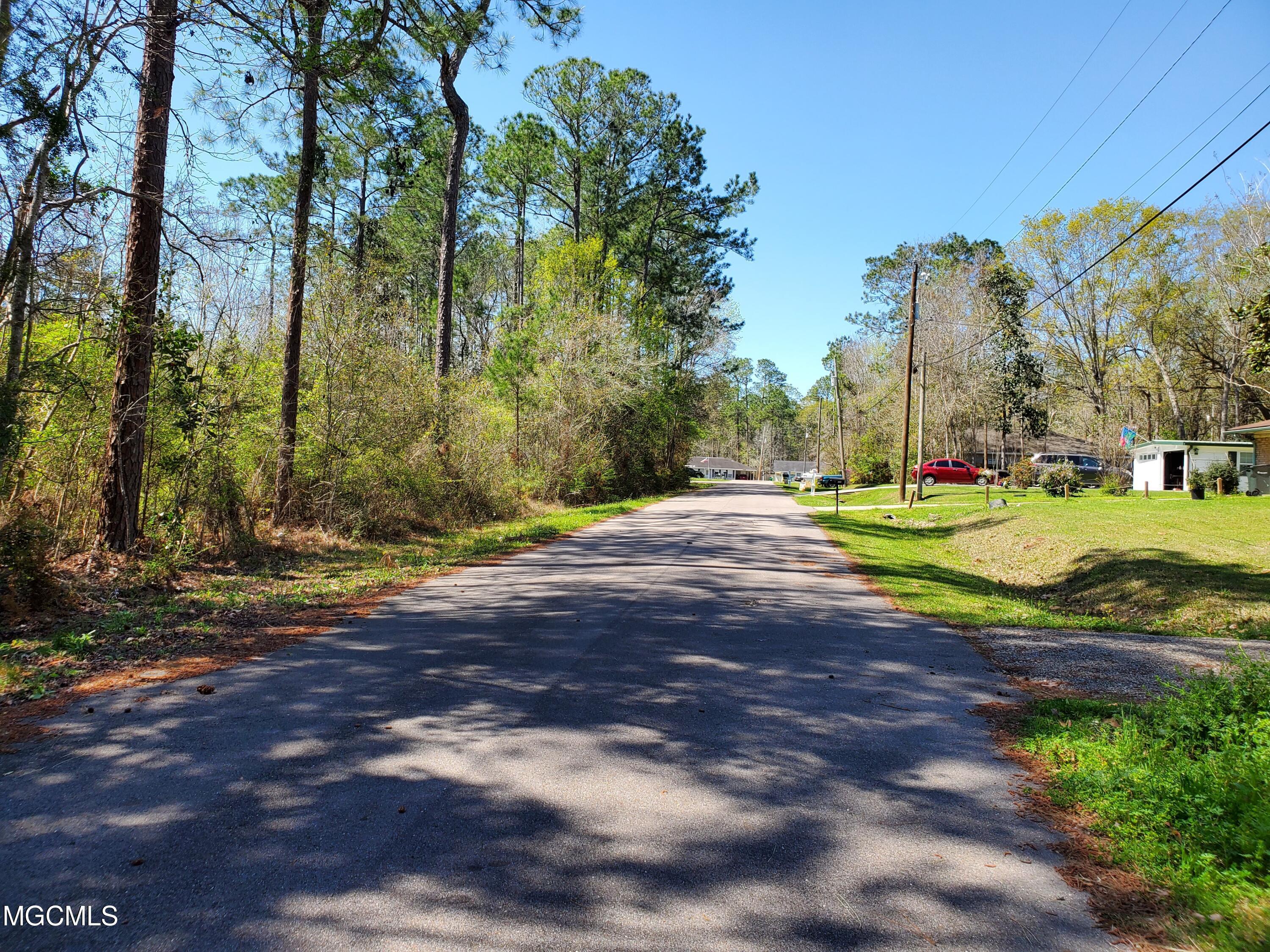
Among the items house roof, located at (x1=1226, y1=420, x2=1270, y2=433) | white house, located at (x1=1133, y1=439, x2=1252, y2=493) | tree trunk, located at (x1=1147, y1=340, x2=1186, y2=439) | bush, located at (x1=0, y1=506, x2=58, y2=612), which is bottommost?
bush, located at (x1=0, y1=506, x2=58, y2=612)

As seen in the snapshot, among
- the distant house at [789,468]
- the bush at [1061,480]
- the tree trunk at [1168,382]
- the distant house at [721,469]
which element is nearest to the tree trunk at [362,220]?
the bush at [1061,480]

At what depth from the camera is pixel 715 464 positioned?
118688 millimetres

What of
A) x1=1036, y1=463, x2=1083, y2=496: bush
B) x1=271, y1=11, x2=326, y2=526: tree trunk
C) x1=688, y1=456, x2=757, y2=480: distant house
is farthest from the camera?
x1=688, y1=456, x2=757, y2=480: distant house

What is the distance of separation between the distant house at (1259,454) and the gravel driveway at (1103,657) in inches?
961

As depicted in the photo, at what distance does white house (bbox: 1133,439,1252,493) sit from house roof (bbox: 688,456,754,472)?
82.0m

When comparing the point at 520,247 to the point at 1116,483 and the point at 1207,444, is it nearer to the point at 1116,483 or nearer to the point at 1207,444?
the point at 1116,483

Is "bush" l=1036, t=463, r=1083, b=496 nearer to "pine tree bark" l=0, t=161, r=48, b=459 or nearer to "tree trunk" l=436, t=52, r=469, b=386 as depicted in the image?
"tree trunk" l=436, t=52, r=469, b=386

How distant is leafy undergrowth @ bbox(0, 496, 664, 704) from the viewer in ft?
19.1

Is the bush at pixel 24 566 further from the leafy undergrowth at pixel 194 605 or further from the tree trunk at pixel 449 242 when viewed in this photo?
the tree trunk at pixel 449 242

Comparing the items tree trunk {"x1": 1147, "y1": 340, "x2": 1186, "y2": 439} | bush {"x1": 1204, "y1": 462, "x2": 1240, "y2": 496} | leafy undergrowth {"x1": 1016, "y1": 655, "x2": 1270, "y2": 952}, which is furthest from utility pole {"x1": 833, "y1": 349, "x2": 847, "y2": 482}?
leafy undergrowth {"x1": 1016, "y1": 655, "x2": 1270, "y2": 952}

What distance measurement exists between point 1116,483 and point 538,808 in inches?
1367

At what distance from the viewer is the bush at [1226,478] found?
25.7 metres

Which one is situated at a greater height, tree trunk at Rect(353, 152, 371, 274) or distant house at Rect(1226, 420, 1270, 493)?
tree trunk at Rect(353, 152, 371, 274)

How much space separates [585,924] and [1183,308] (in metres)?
48.5
